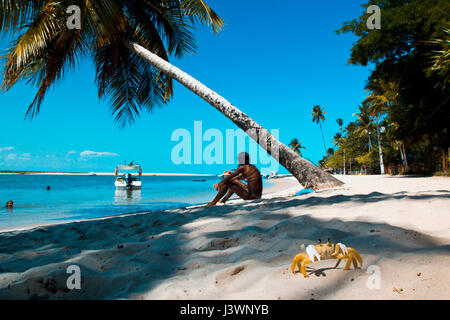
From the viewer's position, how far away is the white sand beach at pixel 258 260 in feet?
4.30

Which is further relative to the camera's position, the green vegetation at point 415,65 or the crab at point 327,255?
the green vegetation at point 415,65

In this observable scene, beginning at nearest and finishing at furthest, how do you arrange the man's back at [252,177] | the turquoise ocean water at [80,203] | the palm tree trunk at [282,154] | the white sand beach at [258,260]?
the white sand beach at [258,260], the man's back at [252,177], the palm tree trunk at [282,154], the turquoise ocean water at [80,203]

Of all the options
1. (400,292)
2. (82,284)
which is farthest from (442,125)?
(82,284)

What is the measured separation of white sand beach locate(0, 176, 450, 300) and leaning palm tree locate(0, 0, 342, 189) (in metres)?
3.93

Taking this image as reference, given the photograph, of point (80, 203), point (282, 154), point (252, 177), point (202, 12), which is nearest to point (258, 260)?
point (252, 177)

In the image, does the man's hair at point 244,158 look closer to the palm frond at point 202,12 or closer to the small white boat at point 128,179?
the palm frond at point 202,12

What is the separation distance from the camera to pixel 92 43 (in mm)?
7977

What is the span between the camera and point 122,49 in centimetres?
928

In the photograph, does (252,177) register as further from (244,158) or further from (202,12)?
(202,12)

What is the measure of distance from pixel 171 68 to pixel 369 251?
23.5ft

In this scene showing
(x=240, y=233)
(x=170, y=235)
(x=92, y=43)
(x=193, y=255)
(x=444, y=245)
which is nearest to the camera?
(x=444, y=245)

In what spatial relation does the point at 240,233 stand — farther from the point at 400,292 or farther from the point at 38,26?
the point at 38,26

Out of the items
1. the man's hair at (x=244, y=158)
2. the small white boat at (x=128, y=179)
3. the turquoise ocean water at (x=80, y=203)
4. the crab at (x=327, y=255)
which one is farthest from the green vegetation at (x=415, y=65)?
the small white boat at (x=128, y=179)

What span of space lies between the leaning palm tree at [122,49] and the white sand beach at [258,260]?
3.93m
